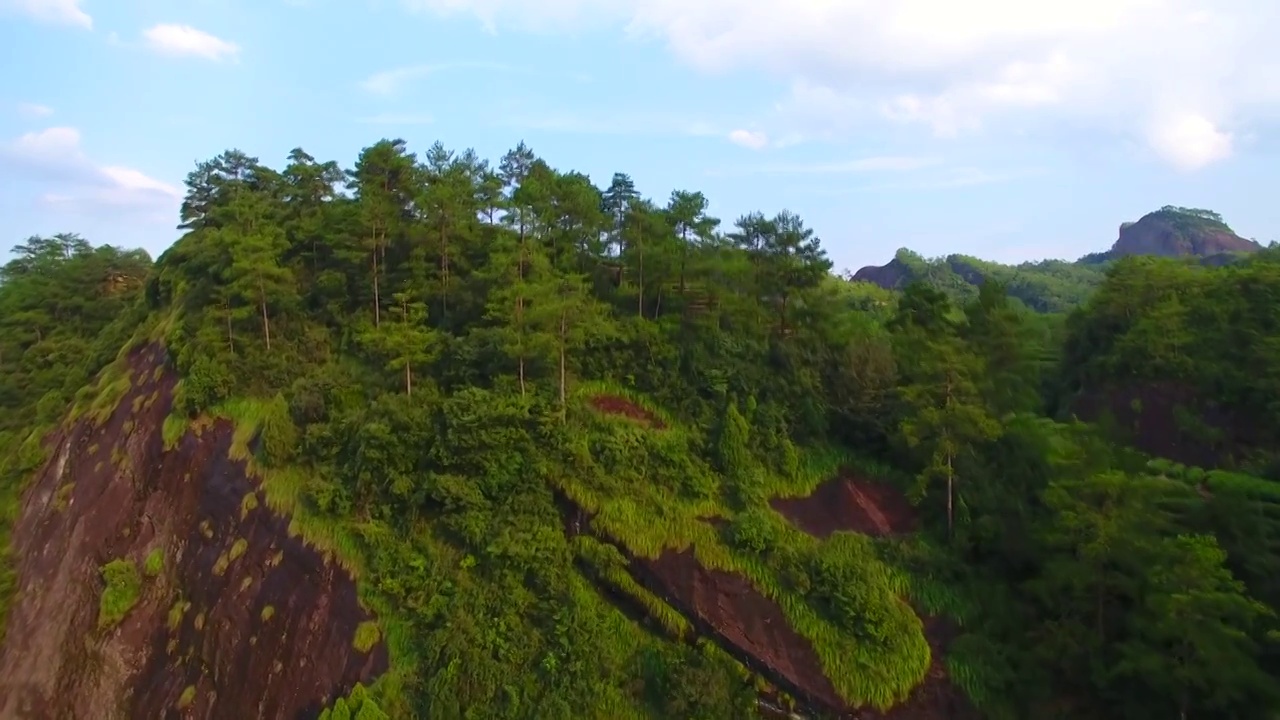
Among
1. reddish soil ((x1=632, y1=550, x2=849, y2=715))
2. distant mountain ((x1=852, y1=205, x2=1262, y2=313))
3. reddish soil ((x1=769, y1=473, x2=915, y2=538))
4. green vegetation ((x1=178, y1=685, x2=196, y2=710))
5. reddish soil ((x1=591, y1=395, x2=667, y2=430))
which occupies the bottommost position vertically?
green vegetation ((x1=178, y1=685, x2=196, y2=710))

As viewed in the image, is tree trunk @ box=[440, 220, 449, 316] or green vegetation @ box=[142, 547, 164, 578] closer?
green vegetation @ box=[142, 547, 164, 578]

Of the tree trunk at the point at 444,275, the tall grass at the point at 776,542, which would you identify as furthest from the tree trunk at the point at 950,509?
the tree trunk at the point at 444,275

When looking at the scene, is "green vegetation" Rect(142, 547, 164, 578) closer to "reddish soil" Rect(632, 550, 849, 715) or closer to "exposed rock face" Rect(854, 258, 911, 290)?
"reddish soil" Rect(632, 550, 849, 715)

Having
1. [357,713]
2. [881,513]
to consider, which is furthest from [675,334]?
[357,713]

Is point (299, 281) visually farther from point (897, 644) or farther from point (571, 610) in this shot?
point (897, 644)

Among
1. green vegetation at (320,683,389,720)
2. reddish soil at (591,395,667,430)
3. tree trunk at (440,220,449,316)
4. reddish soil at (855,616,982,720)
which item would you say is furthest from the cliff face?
reddish soil at (855,616,982,720)

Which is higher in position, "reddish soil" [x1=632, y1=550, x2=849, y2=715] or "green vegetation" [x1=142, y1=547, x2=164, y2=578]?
"reddish soil" [x1=632, y1=550, x2=849, y2=715]

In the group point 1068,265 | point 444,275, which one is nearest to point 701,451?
point 444,275
